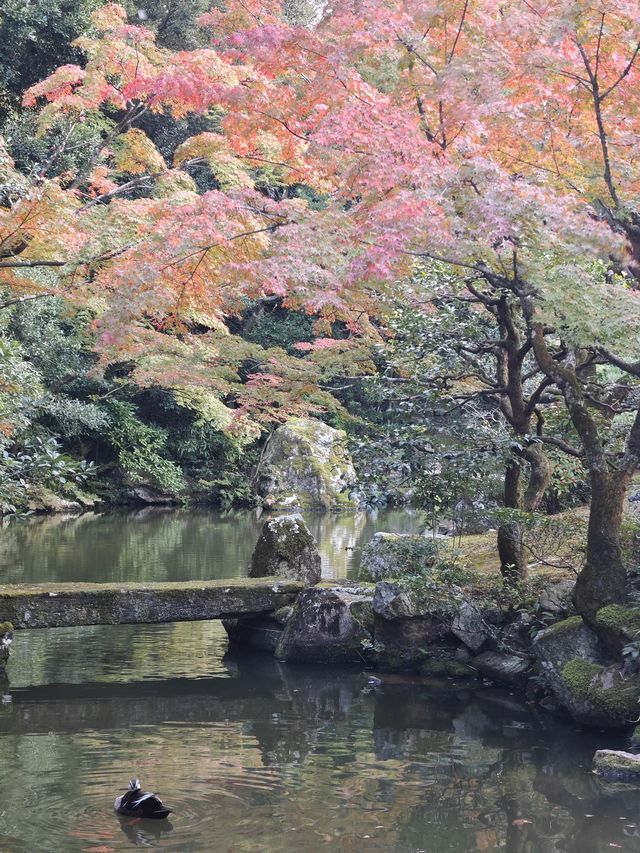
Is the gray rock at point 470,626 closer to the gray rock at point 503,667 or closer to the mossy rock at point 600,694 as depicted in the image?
the gray rock at point 503,667

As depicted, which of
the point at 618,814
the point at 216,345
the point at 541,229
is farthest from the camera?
the point at 216,345

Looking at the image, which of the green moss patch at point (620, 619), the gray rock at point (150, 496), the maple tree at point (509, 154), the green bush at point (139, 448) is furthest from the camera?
the gray rock at point (150, 496)

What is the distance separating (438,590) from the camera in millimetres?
7277

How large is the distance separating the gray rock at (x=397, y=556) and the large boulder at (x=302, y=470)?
45.4 feet

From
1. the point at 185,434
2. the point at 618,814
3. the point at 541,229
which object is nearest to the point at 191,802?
the point at 618,814

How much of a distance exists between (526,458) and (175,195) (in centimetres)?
661

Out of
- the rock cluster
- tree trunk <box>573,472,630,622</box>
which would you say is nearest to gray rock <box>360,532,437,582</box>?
the rock cluster

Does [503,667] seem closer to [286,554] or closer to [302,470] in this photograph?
[286,554]

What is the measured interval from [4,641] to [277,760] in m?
2.99

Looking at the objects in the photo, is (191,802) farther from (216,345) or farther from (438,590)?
(216,345)

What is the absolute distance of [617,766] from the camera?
5.15 m

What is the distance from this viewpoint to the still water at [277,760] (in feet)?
14.0

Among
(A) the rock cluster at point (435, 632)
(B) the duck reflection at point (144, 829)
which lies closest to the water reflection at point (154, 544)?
(A) the rock cluster at point (435, 632)

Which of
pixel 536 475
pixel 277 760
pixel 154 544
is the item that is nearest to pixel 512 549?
pixel 536 475
